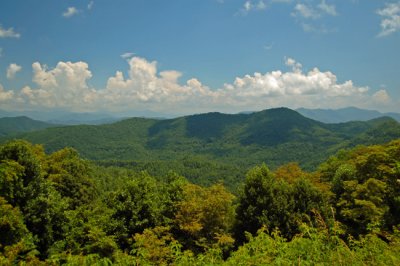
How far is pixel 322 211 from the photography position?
73.5 feet

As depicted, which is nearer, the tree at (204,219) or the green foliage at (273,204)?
the tree at (204,219)

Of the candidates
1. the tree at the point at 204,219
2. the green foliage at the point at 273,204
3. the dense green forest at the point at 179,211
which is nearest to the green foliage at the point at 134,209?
the dense green forest at the point at 179,211

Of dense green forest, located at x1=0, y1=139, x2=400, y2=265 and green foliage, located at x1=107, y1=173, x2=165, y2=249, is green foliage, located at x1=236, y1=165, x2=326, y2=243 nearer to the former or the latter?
dense green forest, located at x1=0, y1=139, x2=400, y2=265

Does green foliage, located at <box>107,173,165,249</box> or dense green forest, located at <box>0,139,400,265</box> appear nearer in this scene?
dense green forest, located at <box>0,139,400,265</box>

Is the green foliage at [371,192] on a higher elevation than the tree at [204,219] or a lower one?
higher

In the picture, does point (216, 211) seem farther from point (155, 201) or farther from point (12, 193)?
point (12, 193)

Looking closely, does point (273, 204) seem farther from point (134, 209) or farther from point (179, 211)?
point (134, 209)

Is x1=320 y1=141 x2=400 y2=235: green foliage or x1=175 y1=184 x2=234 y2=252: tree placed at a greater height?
x1=320 y1=141 x2=400 y2=235: green foliage

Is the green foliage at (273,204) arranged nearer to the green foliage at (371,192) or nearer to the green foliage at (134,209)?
the green foliage at (371,192)

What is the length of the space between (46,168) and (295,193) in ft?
80.8

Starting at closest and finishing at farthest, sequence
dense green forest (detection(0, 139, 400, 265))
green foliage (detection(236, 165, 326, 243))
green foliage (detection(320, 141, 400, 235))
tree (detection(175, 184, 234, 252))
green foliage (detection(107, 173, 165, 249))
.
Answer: dense green forest (detection(0, 139, 400, 265))
green foliage (detection(320, 141, 400, 235))
green foliage (detection(107, 173, 165, 249))
tree (detection(175, 184, 234, 252))
green foliage (detection(236, 165, 326, 243))

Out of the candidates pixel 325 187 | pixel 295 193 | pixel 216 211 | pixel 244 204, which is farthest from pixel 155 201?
pixel 325 187

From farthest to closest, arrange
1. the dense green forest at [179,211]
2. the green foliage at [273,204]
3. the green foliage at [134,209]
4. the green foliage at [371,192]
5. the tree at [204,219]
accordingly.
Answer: the green foliage at [273,204] < the tree at [204,219] < the green foliage at [134,209] < the green foliage at [371,192] < the dense green forest at [179,211]

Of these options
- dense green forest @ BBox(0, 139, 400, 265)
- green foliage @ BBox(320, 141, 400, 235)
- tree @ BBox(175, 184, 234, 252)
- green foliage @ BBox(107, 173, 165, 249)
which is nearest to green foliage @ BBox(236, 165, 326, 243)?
dense green forest @ BBox(0, 139, 400, 265)
